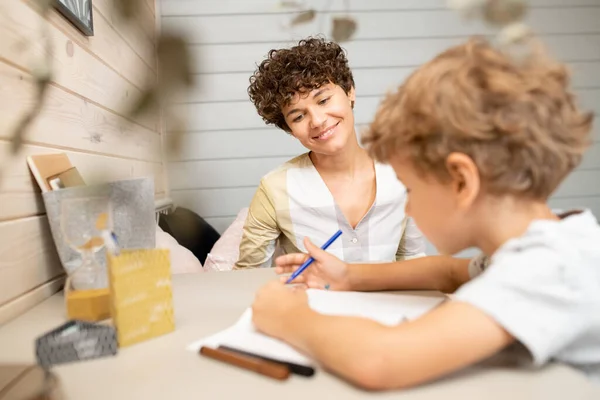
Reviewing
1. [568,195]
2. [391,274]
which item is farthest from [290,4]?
[568,195]

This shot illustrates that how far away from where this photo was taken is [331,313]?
764 millimetres

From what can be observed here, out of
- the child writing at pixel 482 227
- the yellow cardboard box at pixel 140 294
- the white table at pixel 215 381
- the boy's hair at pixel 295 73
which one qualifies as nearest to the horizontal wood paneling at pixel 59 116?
the yellow cardboard box at pixel 140 294

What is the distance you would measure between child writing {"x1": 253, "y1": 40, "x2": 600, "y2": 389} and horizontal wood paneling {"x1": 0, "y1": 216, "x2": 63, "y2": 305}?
0.44 m

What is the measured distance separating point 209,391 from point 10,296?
1.63 ft

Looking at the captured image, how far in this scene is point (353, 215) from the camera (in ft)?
5.21

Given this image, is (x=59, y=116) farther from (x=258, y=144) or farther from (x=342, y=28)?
(x=258, y=144)

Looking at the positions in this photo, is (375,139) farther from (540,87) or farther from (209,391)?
(209,391)

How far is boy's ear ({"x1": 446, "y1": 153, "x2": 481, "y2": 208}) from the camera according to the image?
0.62m

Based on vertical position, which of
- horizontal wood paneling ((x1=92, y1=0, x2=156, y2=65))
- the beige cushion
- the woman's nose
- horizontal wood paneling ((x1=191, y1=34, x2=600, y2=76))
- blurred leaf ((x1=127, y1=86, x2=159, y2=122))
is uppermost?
horizontal wood paneling ((x1=191, y1=34, x2=600, y2=76))

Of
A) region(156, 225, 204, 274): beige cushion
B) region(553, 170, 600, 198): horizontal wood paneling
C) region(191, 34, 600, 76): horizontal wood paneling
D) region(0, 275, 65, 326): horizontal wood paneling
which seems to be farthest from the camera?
region(553, 170, 600, 198): horizontal wood paneling

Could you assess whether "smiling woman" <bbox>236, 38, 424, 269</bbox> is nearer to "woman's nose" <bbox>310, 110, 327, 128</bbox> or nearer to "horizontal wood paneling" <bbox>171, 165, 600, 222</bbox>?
"woman's nose" <bbox>310, 110, 327, 128</bbox>

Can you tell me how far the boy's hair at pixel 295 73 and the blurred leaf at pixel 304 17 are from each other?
132 centimetres

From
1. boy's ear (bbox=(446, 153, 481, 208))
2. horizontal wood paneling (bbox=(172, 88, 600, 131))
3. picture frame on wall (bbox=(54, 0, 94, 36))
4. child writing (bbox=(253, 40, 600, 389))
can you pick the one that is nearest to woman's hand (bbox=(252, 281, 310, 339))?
child writing (bbox=(253, 40, 600, 389))

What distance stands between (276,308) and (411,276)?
0.32 m
